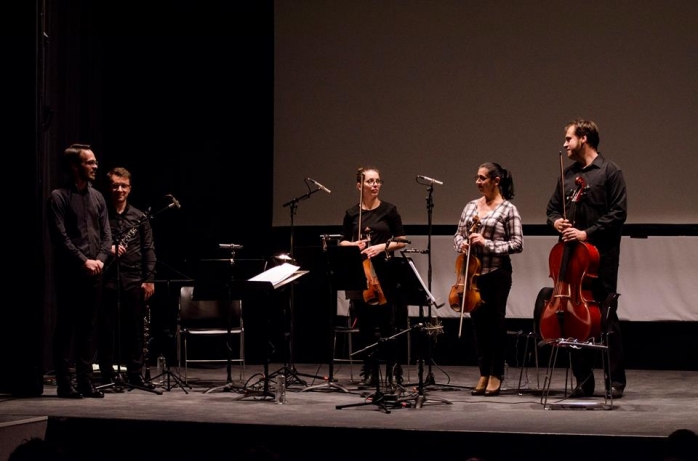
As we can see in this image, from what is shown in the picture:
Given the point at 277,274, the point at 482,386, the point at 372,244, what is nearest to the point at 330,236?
the point at 372,244

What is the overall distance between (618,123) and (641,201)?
65 centimetres

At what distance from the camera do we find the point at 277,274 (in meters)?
5.86


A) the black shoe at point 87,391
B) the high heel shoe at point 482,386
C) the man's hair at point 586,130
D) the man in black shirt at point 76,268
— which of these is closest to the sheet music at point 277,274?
the man in black shirt at point 76,268

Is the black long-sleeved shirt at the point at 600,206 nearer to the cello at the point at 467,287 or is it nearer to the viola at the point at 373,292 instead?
the cello at the point at 467,287

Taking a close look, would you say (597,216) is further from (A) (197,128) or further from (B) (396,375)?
(A) (197,128)

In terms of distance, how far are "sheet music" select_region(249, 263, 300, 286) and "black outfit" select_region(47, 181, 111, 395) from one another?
110cm

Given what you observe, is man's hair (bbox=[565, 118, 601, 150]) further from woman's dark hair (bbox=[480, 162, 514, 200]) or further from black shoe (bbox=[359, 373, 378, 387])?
black shoe (bbox=[359, 373, 378, 387])

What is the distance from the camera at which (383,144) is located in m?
8.32

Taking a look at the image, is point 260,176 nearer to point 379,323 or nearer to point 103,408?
point 379,323

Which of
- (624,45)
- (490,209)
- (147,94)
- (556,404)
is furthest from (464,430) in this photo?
(147,94)

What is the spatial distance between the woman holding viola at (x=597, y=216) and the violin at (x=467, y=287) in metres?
0.55

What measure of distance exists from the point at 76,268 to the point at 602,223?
3.21 metres

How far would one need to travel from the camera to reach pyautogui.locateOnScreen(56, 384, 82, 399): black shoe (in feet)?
19.9

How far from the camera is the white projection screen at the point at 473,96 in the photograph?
25.5ft
